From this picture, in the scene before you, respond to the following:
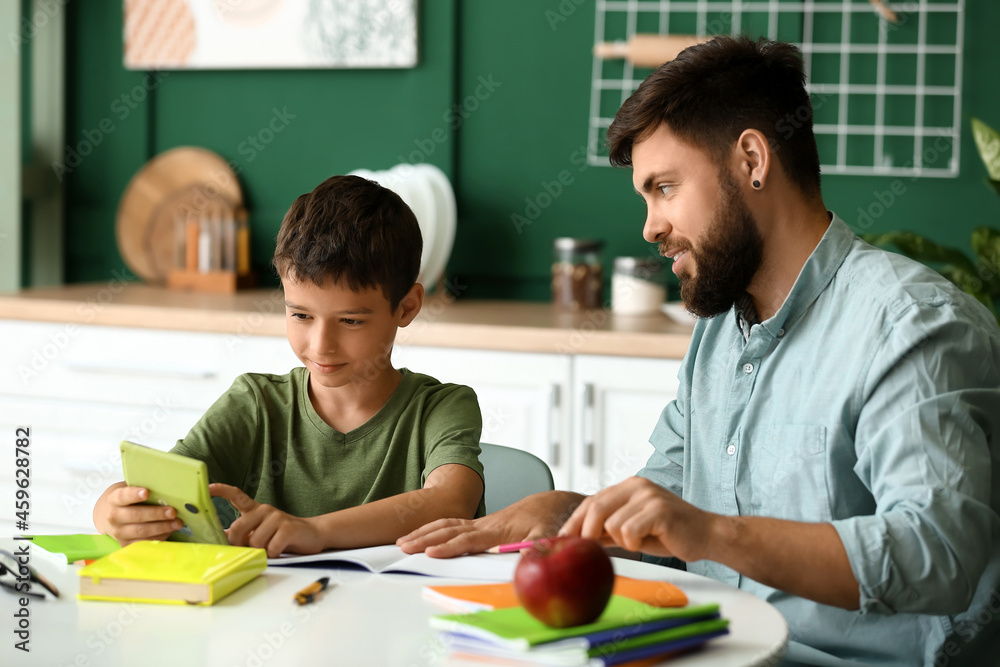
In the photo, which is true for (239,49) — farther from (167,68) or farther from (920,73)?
(920,73)

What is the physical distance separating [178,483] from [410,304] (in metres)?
0.50

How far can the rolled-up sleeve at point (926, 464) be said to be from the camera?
0.98 m

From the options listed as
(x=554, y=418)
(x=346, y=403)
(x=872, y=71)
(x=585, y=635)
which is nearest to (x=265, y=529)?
(x=346, y=403)

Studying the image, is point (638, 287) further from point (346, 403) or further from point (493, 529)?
point (493, 529)

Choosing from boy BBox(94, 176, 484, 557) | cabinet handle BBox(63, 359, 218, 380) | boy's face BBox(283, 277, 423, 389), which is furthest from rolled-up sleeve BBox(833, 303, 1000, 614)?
cabinet handle BBox(63, 359, 218, 380)

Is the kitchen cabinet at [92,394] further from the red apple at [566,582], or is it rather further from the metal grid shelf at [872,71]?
the red apple at [566,582]

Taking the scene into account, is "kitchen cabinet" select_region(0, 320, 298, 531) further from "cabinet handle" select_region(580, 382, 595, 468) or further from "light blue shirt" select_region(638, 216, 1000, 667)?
"light blue shirt" select_region(638, 216, 1000, 667)

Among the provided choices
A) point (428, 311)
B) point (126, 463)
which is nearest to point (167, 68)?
point (428, 311)

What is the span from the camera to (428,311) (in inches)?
98.7

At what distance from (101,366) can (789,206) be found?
1846mm

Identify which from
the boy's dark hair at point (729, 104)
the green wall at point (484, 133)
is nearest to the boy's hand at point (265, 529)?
the boy's dark hair at point (729, 104)

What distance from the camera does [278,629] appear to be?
87 centimetres

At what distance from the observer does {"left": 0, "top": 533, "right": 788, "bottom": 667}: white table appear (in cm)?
80

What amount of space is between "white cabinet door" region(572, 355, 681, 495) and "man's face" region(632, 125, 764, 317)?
3.16 ft
